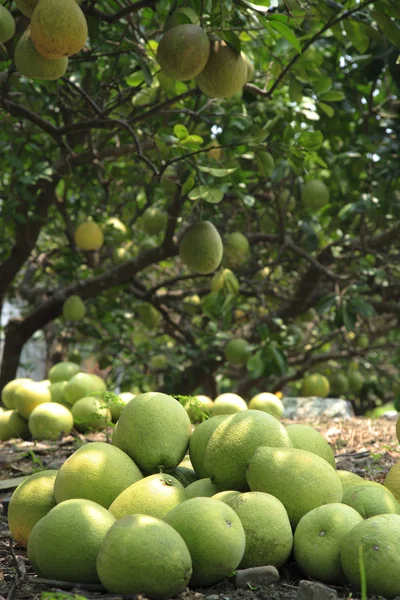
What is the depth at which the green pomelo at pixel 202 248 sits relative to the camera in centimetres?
351

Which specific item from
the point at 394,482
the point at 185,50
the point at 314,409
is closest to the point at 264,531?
the point at 394,482

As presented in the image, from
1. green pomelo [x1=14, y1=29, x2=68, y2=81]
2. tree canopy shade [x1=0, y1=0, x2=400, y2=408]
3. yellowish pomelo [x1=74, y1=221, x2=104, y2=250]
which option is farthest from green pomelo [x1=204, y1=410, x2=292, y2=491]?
yellowish pomelo [x1=74, y1=221, x2=104, y2=250]

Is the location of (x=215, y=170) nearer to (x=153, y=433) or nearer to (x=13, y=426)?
(x=153, y=433)

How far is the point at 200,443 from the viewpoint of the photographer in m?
2.17

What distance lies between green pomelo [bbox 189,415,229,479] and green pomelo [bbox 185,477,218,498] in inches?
3.6

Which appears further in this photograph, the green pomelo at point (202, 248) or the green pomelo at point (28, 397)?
the green pomelo at point (28, 397)

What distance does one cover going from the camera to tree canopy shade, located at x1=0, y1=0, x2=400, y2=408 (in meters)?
3.48

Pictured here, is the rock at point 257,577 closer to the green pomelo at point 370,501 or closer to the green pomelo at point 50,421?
→ the green pomelo at point 370,501

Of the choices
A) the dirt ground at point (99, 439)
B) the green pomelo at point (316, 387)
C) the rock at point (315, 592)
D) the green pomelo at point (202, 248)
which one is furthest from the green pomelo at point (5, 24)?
the green pomelo at point (316, 387)

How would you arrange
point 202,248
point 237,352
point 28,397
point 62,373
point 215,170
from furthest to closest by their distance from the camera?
point 237,352 < point 62,373 < point 28,397 < point 202,248 < point 215,170

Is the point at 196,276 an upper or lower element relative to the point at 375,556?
upper

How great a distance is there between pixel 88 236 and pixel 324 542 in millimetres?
4551

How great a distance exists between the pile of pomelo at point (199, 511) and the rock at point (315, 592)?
4.1 inches

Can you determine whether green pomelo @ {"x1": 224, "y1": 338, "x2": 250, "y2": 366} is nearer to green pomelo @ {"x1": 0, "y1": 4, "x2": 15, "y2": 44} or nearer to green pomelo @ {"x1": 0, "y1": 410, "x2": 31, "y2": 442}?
green pomelo @ {"x1": 0, "y1": 410, "x2": 31, "y2": 442}
